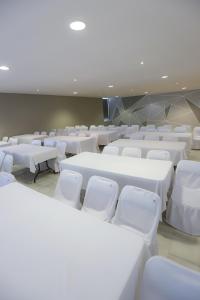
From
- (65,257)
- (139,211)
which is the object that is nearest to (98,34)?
(139,211)

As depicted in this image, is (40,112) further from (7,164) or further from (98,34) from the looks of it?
(98,34)

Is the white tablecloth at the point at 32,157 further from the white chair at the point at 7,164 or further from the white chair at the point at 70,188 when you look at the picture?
the white chair at the point at 70,188

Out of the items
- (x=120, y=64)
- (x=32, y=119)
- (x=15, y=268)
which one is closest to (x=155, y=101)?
(x=32, y=119)

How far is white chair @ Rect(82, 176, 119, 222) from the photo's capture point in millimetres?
1965

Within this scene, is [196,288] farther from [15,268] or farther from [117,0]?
[117,0]

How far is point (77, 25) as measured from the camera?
1.88 meters

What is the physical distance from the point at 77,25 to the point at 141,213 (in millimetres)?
1992

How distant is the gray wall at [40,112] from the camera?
285 inches

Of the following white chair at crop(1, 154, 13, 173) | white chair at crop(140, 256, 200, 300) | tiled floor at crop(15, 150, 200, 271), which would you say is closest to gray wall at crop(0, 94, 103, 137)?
white chair at crop(1, 154, 13, 173)

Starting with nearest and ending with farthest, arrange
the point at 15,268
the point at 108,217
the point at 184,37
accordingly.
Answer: the point at 15,268 < the point at 108,217 < the point at 184,37

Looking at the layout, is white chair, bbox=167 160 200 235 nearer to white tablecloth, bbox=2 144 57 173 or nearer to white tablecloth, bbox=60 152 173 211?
white tablecloth, bbox=60 152 173 211

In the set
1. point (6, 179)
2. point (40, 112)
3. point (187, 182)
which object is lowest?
point (187, 182)

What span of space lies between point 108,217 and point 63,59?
8.49 ft

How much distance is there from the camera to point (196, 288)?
2.86ft
